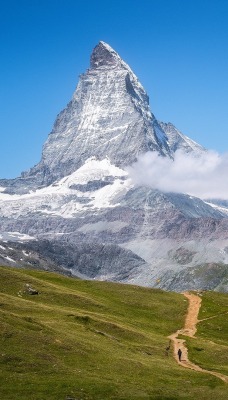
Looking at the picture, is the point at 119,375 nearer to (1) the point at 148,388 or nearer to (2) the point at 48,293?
(1) the point at 148,388

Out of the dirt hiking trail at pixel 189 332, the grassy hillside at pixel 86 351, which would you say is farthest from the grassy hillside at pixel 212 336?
the dirt hiking trail at pixel 189 332

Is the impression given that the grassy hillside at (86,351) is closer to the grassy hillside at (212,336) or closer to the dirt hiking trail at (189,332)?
the grassy hillside at (212,336)

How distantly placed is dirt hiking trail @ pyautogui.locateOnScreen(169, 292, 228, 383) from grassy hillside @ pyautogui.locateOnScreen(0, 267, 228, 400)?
1.58 m

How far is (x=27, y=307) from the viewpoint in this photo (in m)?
90.2

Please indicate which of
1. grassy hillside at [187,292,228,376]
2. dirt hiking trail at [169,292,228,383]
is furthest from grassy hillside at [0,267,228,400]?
dirt hiking trail at [169,292,228,383]

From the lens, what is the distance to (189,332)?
104 m

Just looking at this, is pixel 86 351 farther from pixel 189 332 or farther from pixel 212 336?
pixel 212 336

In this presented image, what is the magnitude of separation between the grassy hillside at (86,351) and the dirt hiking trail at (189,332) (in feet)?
5.18

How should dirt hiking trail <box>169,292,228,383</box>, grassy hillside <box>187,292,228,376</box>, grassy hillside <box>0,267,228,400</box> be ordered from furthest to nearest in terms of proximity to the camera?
grassy hillside <box>187,292,228,376</box> → dirt hiking trail <box>169,292,228,383</box> → grassy hillside <box>0,267,228,400</box>

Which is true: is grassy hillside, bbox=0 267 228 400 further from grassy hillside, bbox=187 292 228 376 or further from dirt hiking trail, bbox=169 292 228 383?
dirt hiking trail, bbox=169 292 228 383

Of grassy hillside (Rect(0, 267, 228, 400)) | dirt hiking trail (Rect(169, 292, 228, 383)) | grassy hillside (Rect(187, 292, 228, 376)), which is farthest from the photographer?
grassy hillside (Rect(187, 292, 228, 376))

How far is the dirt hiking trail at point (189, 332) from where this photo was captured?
77750mm

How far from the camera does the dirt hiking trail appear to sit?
255ft

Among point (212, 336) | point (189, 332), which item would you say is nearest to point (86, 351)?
point (189, 332)
